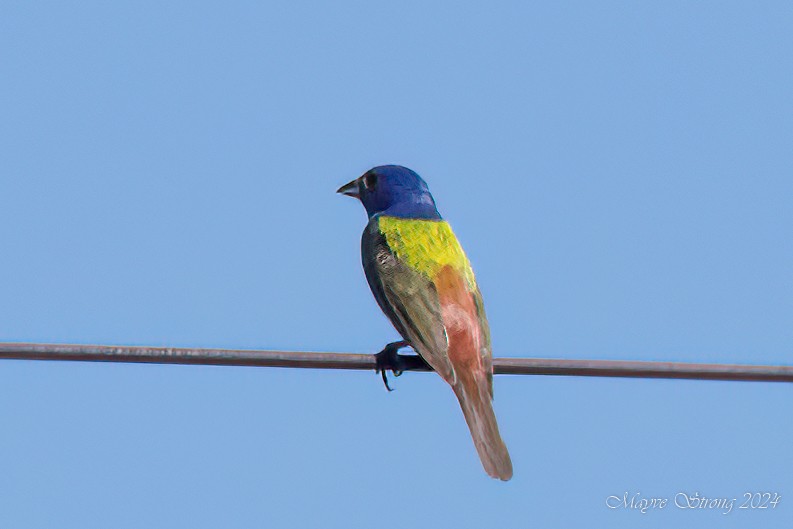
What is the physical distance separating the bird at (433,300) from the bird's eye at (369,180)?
0.27 meters

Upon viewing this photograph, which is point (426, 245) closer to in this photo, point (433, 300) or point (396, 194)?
point (433, 300)

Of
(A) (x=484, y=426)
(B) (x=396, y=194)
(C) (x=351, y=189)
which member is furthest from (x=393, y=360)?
(C) (x=351, y=189)

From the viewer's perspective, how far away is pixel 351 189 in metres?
12.0

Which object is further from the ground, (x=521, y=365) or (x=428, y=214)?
(x=428, y=214)

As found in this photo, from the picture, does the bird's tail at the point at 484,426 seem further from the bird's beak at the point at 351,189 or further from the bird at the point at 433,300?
the bird's beak at the point at 351,189

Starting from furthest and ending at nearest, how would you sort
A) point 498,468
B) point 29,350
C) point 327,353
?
point 498,468, point 327,353, point 29,350

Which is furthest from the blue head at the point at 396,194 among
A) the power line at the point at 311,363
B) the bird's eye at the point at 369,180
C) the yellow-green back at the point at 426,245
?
the power line at the point at 311,363

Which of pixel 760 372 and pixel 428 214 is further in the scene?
pixel 428 214

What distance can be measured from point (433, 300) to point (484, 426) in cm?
129

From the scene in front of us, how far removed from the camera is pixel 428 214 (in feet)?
36.0

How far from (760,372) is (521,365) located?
1.20m

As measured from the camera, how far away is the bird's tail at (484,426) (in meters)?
7.91

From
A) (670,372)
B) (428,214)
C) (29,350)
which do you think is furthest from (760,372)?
(428,214)

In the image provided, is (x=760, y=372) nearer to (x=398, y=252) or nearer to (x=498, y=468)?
(x=498, y=468)
